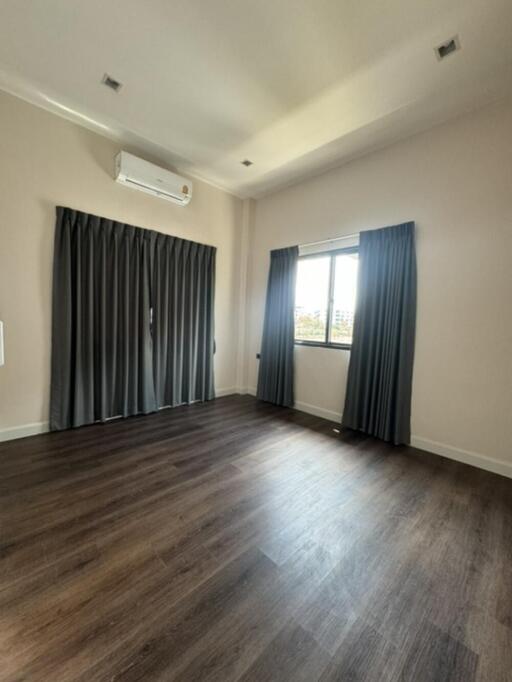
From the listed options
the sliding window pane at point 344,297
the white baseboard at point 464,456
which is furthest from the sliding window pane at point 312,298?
the white baseboard at point 464,456

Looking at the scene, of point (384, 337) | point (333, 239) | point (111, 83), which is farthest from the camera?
point (333, 239)

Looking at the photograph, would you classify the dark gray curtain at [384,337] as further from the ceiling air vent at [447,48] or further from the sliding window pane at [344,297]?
the ceiling air vent at [447,48]

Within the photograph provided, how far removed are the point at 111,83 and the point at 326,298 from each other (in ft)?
9.76

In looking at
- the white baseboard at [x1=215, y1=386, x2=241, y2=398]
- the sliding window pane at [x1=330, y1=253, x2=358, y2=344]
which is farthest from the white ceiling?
the white baseboard at [x1=215, y1=386, x2=241, y2=398]

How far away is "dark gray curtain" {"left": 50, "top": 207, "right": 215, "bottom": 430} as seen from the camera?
2836mm

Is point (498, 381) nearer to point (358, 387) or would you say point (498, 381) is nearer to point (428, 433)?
point (428, 433)

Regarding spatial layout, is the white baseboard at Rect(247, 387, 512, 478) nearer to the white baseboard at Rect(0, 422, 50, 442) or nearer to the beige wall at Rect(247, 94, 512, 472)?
the beige wall at Rect(247, 94, 512, 472)

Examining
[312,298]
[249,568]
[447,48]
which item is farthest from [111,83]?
[249,568]

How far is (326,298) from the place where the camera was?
3.67 meters

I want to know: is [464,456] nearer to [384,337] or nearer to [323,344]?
[384,337]

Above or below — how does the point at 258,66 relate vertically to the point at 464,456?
above

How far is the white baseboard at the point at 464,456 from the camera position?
7.75 ft

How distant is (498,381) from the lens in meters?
2.39

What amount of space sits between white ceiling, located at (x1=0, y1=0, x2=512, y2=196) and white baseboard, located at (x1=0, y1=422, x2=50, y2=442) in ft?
10.0
